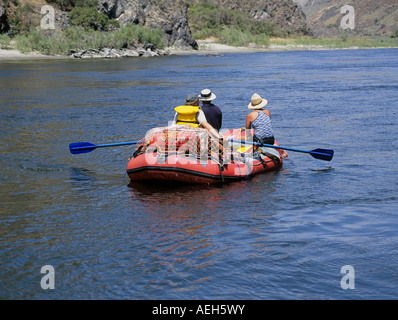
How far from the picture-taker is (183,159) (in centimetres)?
955

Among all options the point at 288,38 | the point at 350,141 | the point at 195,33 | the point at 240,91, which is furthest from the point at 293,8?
the point at 350,141

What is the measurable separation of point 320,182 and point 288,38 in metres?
144

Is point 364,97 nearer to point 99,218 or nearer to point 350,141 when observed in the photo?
point 350,141

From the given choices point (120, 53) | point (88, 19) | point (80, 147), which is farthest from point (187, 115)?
point (88, 19)

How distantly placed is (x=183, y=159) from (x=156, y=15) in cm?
8771

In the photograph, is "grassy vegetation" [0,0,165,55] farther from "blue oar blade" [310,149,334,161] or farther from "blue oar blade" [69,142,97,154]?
"blue oar blade" [310,149,334,161]

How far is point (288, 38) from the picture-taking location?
14888 centimetres

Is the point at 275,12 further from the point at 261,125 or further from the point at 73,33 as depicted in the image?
the point at 261,125

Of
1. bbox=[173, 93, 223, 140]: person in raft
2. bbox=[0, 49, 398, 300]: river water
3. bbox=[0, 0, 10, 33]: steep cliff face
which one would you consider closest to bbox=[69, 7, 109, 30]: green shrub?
bbox=[0, 0, 10, 33]: steep cliff face

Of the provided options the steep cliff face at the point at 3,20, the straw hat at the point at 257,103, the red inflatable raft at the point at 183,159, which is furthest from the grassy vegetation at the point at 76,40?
the red inflatable raft at the point at 183,159

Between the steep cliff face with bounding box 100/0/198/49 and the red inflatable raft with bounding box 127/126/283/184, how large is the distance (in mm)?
80863

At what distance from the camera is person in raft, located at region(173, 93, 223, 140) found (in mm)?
9828

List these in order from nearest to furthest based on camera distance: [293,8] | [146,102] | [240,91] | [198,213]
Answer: [198,213] < [146,102] < [240,91] < [293,8]

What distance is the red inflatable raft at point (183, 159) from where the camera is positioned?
31.2 feet
